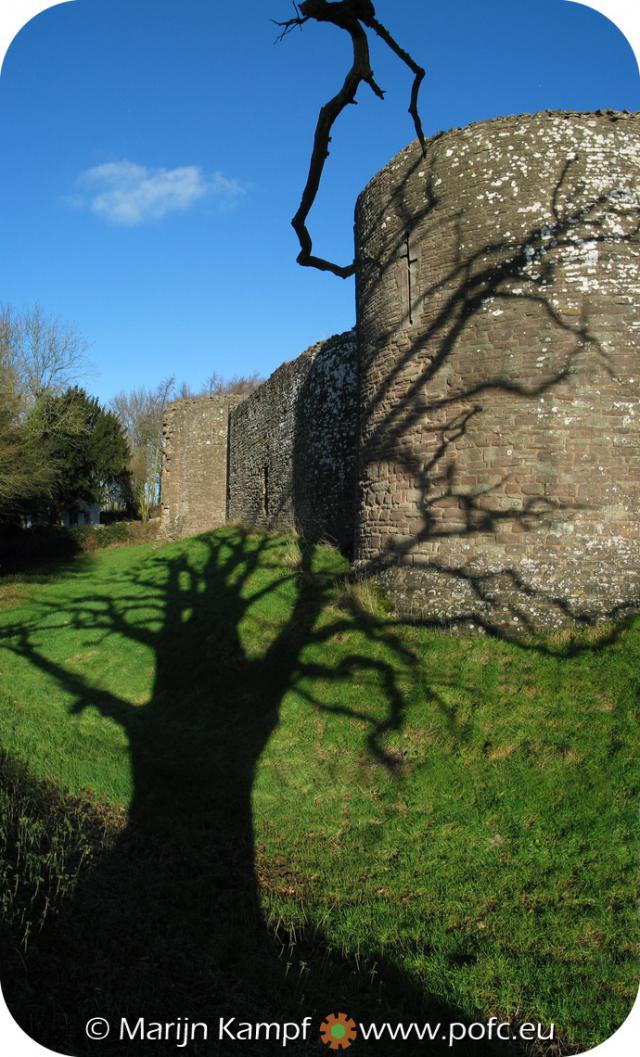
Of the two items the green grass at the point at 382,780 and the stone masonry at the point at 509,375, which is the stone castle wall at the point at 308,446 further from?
the stone masonry at the point at 509,375

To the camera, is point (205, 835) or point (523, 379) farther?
point (523, 379)

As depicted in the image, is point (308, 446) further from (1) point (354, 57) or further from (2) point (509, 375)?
(1) point (354, 57)

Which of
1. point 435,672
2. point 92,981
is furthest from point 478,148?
point 92,981

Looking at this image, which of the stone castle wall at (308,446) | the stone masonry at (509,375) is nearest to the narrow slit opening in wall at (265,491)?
the stone castle wall at (308,446)

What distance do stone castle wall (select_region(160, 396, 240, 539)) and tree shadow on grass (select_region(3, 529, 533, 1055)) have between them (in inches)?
458

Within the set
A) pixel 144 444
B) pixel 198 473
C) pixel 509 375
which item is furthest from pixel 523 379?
pixel 144 444

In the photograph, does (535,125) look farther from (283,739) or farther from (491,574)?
(283,739)

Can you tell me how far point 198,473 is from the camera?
24.1m

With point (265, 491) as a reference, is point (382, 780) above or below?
below

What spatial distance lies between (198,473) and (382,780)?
19.4 m

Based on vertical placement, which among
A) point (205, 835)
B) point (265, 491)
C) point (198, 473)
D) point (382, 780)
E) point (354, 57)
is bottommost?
point (205, 835)

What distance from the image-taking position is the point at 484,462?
7758 millimetres

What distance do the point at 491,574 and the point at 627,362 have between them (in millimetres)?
2833

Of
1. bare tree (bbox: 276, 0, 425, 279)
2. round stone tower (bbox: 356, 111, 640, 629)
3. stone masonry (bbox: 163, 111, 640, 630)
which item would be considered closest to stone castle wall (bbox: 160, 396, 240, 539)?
stone masonry (bbox: 163, 111, 640, 630)
